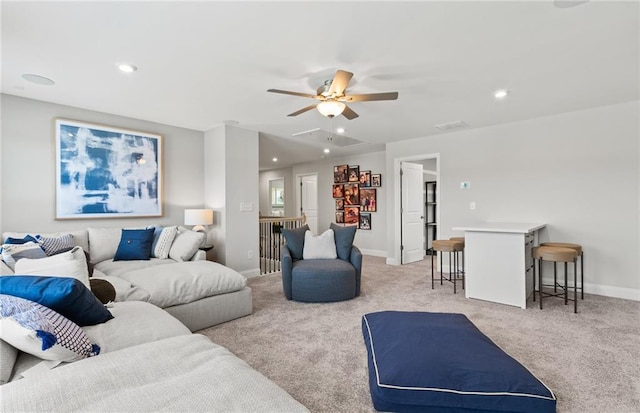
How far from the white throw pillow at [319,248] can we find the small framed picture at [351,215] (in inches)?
127

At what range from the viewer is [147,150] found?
4332mm

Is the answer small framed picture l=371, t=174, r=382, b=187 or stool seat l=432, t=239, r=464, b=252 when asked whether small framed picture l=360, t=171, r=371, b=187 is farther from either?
stool seat l=432, t=239, r=464, b=252

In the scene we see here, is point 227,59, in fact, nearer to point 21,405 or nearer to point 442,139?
point 21,405

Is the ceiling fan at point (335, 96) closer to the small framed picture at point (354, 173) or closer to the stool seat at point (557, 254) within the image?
the stool seat at point (557, 254)

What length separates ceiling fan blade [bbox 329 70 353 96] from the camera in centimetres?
236

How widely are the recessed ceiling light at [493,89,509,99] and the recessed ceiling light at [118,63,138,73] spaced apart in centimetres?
359

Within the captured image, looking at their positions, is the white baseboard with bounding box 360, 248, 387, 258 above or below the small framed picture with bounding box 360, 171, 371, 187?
below

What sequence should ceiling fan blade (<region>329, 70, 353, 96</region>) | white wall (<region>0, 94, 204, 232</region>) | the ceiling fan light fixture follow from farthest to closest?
1. white wall (<region>0, 94, 204, 232</region>)
2. the ceiling fan light fixture
3. ceiling fan blade (<region>329, 70, 353, 96</region>)

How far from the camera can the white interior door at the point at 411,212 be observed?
5891mm

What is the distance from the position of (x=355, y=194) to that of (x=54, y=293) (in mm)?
6289

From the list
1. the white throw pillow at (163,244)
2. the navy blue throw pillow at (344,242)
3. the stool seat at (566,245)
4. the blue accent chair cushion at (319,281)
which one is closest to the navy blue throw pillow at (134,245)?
the white throw pillow at (163,244)

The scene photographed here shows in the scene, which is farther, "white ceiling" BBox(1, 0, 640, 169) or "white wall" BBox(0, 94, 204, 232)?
"white wall" BBox(0, 94, 204, 232)

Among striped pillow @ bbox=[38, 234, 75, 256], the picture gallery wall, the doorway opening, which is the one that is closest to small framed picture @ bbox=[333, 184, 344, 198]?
the picture gallery wall

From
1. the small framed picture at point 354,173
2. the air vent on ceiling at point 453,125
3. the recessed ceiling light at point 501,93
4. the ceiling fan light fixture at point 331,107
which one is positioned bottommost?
the small framed picture at point 354,173
